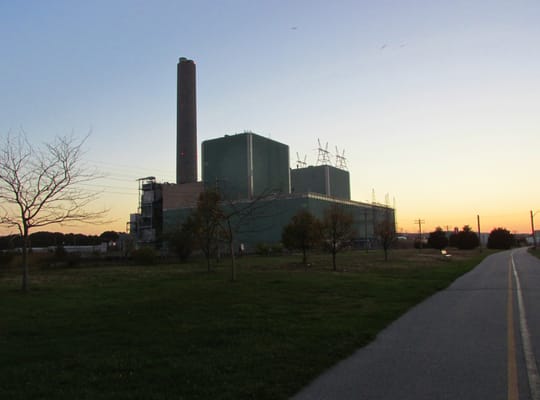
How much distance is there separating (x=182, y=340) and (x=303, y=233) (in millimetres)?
31828

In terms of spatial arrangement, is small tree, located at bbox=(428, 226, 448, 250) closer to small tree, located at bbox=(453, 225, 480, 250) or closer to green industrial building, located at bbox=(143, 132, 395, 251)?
small tree, located at bbox=(453, 225, 480, 250)

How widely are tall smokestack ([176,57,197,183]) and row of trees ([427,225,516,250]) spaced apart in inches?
2519

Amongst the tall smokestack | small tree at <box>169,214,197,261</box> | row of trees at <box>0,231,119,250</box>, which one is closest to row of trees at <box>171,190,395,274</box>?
small tree at <box>169,214,197,261</box>

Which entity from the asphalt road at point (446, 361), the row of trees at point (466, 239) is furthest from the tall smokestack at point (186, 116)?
the asphalt road at point (446, 361)

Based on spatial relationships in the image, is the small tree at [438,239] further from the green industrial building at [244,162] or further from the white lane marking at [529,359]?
the white lane marking at [529,359]

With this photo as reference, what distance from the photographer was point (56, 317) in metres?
12.2

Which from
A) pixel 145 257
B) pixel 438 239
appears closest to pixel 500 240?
pixel 438 239

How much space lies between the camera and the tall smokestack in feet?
390

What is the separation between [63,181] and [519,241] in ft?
567

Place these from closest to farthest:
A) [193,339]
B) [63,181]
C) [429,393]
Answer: [429,393] < [193,339] < [63,181]

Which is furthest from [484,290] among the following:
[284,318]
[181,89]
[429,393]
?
[181,89]

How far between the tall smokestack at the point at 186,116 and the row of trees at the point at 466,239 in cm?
6399

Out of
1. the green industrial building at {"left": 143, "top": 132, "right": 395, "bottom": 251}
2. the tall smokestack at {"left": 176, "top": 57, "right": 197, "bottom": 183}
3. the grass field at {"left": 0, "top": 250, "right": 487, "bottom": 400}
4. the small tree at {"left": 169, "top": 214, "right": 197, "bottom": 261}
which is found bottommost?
the grass field at {"left": 0, "top": 250, "right": 487, "bottom": 400}

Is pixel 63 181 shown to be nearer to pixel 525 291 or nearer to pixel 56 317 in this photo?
pixel 56 317
